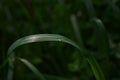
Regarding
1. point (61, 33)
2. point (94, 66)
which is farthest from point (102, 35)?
point (61, 33)

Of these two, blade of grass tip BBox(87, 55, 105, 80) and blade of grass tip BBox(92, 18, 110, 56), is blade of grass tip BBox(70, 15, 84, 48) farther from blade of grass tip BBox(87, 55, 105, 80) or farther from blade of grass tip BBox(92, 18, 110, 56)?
blade of grass tip BBox(87, 55, 105, 80)

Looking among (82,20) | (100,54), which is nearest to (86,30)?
(82,20)

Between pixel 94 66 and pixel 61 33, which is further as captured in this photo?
pixel 61 33

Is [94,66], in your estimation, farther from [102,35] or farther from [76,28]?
[76,28]

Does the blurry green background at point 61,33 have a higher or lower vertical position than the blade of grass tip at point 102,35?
higher

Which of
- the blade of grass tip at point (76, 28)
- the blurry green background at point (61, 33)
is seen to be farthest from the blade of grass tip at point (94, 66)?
the blade of grass tip at point (76, 28)

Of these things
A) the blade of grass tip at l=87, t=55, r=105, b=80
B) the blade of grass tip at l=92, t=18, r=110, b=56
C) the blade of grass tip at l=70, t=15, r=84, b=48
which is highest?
the blade of grass tip at l=70, t=15, r=84, b=48

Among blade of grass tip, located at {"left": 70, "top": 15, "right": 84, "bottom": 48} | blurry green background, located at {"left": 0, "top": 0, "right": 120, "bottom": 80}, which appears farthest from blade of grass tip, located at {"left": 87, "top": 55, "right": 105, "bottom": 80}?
blade of grass tip, located at {"left": 70, "top": 15, "right": 84, "bottom": 48}

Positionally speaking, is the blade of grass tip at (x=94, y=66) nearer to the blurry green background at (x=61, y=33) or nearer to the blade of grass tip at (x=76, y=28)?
the blurry green background at (x=61, y=33)

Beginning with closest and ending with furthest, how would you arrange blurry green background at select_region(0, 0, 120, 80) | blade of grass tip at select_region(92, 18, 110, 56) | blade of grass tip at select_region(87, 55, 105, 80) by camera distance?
blade of grass tip at select_region(87, 55, 105, 80)
blade of grass tip at select_region(92, 18, 110, 56)
blurry green background at select_region(0, 0, 120, 80)
